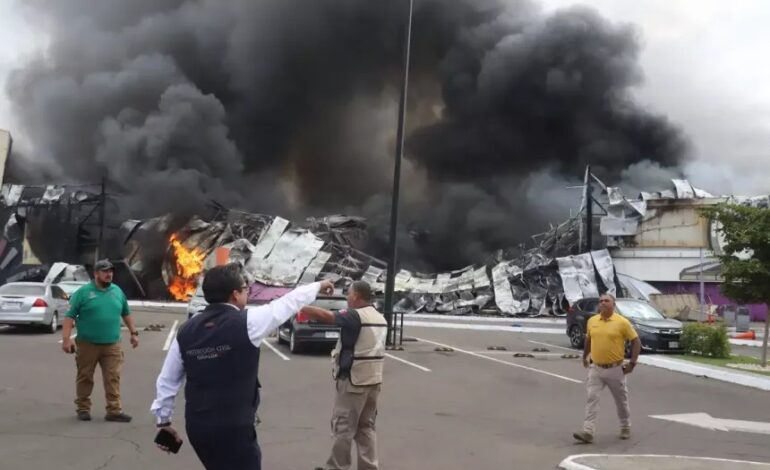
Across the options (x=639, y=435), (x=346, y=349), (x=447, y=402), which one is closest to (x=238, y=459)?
(x=346, y=349)

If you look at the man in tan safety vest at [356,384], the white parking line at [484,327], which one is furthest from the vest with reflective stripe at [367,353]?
the white parking line at [484,327]

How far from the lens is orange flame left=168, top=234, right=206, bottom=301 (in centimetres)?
2867

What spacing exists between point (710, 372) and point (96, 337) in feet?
30.8

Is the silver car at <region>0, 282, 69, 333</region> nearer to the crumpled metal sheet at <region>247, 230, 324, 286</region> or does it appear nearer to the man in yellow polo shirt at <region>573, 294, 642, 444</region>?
the man in yellow polo shirt at <region>573, 294, 642, 444</region>

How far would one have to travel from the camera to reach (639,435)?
6121mm

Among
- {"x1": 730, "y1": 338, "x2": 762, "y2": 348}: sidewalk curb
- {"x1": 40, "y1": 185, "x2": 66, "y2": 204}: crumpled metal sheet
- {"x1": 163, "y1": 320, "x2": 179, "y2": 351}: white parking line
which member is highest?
{"x1": 40, "y1": 185, "x2": 66, "y2": 204}: crumpled metal sheet

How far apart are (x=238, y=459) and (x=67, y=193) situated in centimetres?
3475

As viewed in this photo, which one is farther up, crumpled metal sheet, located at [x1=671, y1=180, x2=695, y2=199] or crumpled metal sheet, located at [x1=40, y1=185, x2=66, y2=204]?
crumpled metal sheet, located at [x1=671, y1=180, x2=695, y2=199]

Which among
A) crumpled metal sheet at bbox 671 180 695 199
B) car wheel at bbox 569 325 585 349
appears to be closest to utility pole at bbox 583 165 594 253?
crumpled metal sheet at bbox 671 180 695 199

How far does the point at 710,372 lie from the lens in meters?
10.5

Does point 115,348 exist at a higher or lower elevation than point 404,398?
higher

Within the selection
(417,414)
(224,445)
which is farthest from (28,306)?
(224,445)

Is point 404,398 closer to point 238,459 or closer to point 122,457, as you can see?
point 122,457

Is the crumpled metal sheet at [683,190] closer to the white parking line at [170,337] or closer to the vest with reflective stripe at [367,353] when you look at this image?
the white parking line at [170,337]
